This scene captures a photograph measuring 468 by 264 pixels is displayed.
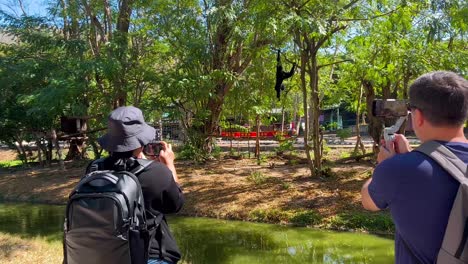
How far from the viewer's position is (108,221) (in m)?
2.11

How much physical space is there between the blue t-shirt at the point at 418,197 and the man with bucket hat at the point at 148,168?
1.06 m

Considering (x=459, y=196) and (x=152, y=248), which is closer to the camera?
(x=459, y=196)

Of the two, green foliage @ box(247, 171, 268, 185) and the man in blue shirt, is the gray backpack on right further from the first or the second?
green foliage @ box(247, 171, 268, 185)

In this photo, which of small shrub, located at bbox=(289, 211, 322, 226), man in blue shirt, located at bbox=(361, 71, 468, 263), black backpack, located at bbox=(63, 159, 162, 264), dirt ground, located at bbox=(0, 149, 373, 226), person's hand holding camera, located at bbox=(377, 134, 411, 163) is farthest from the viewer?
dirt ground, located at bbox=(0, 149, 373, 226)

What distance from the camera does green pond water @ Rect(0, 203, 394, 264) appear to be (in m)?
6.43

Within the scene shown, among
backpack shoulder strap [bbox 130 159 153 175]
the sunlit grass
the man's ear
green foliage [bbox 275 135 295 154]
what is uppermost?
the man's ear

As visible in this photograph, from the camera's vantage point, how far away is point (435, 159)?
1687mm

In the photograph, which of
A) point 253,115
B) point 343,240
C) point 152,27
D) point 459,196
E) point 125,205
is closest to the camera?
point 459,196

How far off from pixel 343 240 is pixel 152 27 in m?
7.26

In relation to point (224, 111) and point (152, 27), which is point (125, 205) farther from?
point (224, 111)

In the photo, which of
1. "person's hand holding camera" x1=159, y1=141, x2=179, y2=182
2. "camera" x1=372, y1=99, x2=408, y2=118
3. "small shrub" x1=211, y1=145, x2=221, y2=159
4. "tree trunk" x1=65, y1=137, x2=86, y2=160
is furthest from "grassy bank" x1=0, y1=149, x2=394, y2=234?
"person's hand holding camera" x1=159, y1=141, x2=179, y2=182

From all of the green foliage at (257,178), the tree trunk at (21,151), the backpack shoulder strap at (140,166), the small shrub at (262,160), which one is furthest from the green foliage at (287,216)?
the tree trunk at (21,151)

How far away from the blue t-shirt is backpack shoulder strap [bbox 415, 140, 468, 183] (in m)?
0.02

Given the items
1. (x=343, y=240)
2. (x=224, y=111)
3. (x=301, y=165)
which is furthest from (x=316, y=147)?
(x=224, y=111)
